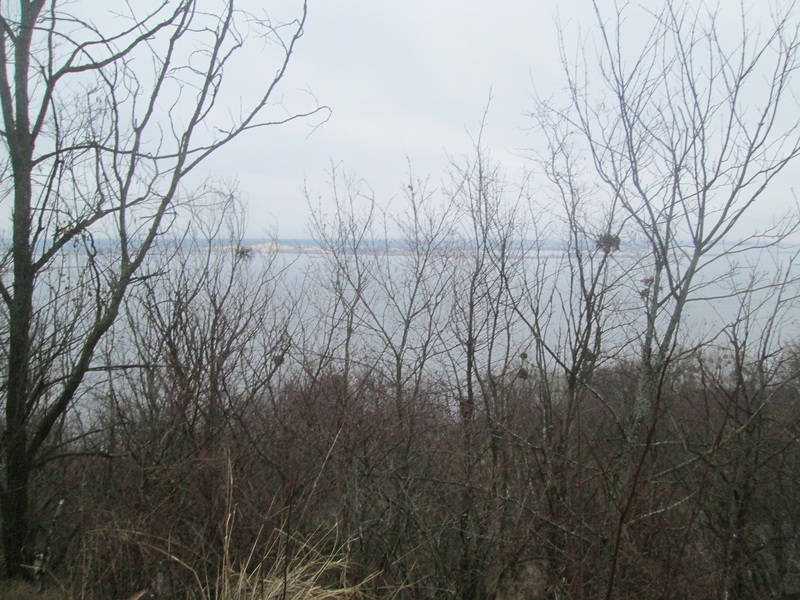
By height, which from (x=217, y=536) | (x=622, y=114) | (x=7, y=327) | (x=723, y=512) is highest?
(x=622, y=114)

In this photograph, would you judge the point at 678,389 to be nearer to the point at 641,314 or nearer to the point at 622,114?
the point at 641,314

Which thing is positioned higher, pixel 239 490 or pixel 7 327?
pixel 7 327

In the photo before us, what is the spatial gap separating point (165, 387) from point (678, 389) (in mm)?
8206

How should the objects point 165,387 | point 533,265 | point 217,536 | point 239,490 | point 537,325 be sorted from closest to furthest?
point 217,536 → point 239,490 → point 165,387 → point 537,325 → point 533,265

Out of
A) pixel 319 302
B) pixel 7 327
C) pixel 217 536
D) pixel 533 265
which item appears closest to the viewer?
pixel 217 536

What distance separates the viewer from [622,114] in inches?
333

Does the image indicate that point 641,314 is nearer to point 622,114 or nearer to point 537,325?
point 537,325

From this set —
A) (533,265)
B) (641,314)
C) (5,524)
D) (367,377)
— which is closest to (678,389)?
(641,314)

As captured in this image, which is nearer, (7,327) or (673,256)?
(7,327)

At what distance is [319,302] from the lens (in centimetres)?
1487

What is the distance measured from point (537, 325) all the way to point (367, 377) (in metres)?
2.44

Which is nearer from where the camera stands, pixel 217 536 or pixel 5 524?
pixel 217 536

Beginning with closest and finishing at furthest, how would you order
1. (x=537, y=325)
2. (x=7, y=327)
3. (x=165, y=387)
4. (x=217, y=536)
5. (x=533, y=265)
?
(x=217, y=536), (x=7, y=327), (x=165, y=387), (x=537, y=325), (x=533, y=265)

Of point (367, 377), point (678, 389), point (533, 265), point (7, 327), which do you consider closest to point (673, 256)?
point (533, 265)
